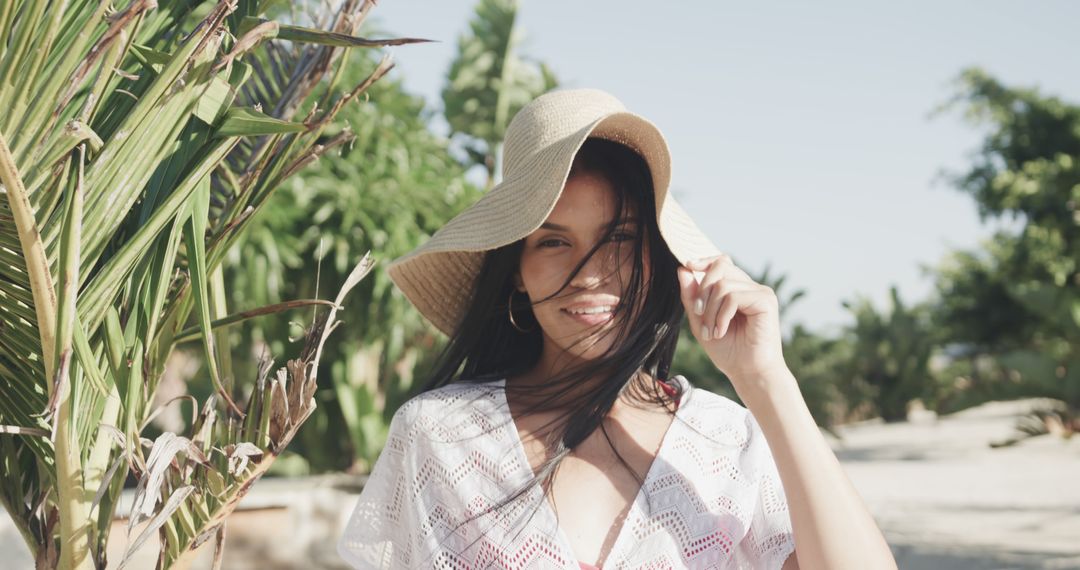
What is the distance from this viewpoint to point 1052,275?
16.2 m

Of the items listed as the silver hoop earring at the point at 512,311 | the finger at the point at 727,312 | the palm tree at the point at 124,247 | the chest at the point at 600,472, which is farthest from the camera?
the silver hoop earring at the point at 512,311

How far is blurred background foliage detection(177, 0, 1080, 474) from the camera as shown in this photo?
19.9ft

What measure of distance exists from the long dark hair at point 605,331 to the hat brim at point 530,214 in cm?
4

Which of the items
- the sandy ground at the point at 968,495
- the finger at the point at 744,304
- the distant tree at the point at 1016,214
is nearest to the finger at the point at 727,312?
the finger at the point at 744,304

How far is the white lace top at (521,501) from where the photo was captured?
1.62 meters

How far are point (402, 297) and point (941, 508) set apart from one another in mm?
5070

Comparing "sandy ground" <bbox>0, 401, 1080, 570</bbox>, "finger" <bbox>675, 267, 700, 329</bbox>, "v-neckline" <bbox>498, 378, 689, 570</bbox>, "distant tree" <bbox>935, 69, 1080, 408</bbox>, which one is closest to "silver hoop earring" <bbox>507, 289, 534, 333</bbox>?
"v-neckline" <bbox>498, 378, 689, 570</bbox>

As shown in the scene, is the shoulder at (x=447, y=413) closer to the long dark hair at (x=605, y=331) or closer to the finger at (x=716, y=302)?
the long dark hair at (x=605, y=331)

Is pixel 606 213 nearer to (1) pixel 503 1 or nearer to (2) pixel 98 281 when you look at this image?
(2) pixel 98 281

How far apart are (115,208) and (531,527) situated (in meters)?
0.81

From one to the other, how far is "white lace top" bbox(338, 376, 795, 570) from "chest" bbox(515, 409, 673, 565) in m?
0.03

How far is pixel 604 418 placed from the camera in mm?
1817

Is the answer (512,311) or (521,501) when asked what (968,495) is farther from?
(521,501)

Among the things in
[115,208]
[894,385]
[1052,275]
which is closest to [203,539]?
[115,208]
